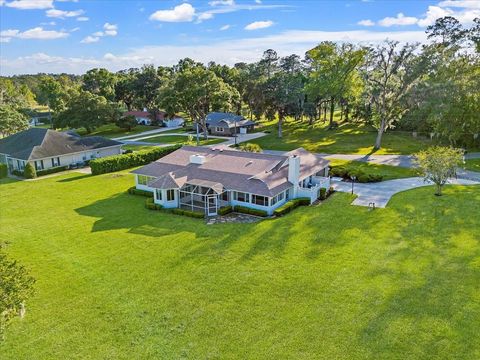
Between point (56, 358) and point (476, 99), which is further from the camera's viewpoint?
point (476, 99)

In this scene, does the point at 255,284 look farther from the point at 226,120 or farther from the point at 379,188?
the point at 226,120

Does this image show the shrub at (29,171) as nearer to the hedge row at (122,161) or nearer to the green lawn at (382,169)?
the hedge row at (122,161)

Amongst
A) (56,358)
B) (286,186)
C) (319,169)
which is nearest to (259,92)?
(319,169)

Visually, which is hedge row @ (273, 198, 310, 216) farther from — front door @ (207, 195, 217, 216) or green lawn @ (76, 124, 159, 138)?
green lawn @ (76, 124, 159, 138)

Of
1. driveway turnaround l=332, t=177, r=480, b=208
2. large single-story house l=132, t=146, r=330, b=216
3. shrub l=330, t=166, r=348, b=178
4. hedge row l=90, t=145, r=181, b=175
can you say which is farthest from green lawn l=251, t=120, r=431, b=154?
large single-story house l=132, t=146, r=330, b=216

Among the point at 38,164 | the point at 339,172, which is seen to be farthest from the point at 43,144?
the point at 339,172

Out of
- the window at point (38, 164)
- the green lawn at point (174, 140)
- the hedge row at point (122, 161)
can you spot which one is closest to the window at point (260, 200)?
the hedge row at point (122, 161)

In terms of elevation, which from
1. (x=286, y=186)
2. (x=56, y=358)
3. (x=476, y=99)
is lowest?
(x=56, y=358)

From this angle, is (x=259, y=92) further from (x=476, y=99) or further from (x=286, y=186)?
(x=286, y=186)
